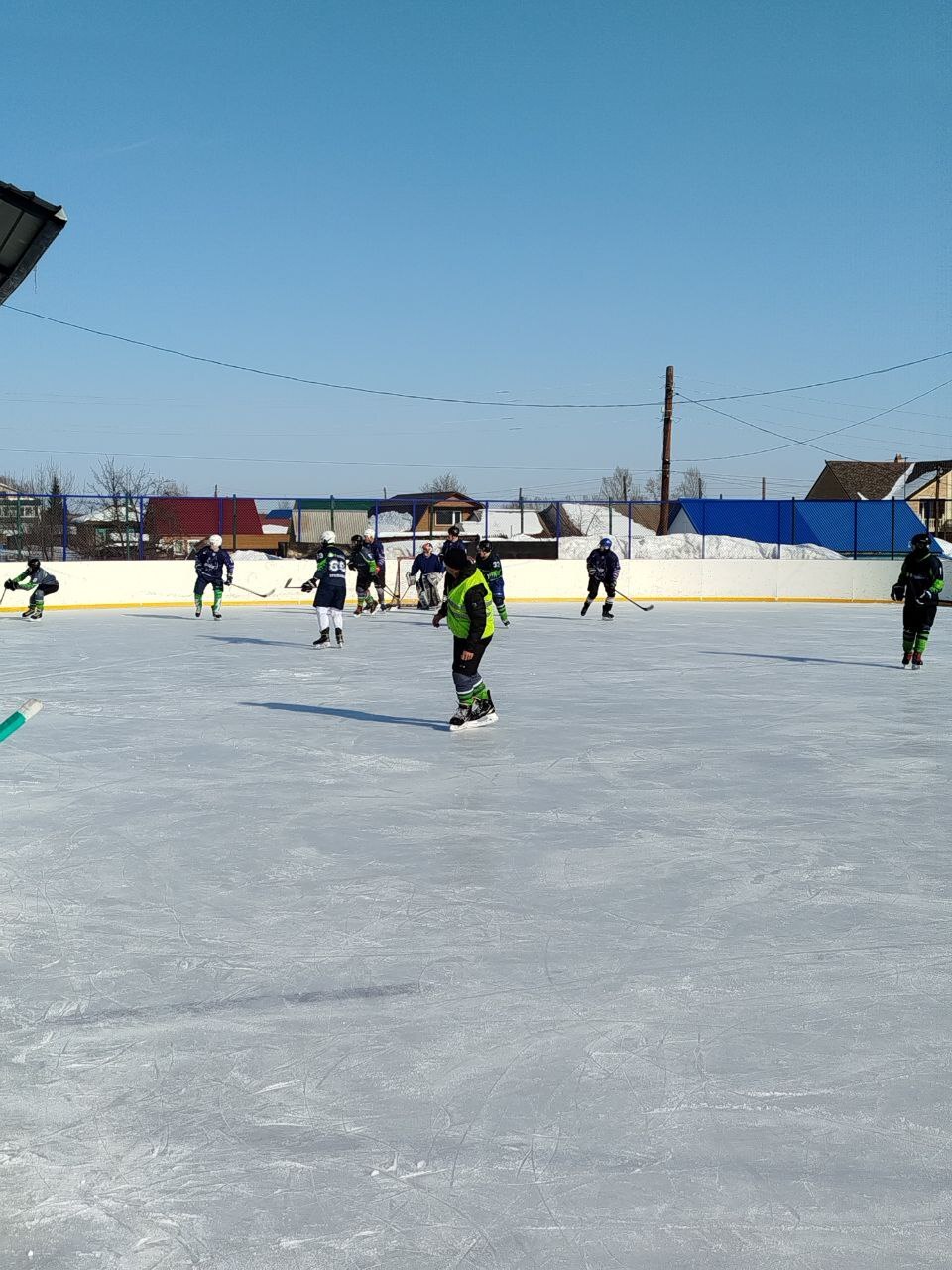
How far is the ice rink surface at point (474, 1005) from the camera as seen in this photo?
2.29 m

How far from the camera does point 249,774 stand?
22.2 ft

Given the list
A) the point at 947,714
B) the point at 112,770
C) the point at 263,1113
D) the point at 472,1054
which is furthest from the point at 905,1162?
the point at 947,714

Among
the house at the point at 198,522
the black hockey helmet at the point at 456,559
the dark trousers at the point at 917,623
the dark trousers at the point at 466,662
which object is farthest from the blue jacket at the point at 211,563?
the black hockey helmet at the point at 456,559

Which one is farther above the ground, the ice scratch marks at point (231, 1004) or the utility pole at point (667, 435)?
the utility pole at point (667, 435)

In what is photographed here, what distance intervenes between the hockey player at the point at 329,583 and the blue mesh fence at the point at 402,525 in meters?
6.16

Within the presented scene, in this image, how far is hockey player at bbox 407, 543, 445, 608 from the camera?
19438 mm

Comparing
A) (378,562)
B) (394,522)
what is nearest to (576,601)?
(394,522)

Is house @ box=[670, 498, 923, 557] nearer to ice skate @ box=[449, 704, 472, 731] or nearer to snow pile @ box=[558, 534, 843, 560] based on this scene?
snow pile @ box=[558, 534, 843, 560]

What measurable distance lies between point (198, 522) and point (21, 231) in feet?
64.6

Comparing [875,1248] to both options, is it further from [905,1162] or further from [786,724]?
[786,724]

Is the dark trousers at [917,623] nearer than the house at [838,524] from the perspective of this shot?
Yes

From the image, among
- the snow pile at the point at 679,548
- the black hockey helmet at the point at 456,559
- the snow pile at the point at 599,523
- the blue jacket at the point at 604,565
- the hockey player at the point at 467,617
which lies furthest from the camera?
the snow pile at the point at 679,548

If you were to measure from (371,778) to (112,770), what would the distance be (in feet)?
5.02

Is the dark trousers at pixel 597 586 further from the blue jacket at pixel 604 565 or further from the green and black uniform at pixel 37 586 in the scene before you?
the green and black uniform at pixel 37 586
